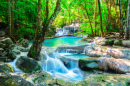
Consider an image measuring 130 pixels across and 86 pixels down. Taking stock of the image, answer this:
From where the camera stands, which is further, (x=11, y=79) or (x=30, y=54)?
(x=30, y=54)

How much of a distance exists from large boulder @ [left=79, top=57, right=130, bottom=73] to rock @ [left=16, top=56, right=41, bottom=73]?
119 inches

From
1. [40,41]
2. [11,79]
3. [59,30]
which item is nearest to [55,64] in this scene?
[40,41]

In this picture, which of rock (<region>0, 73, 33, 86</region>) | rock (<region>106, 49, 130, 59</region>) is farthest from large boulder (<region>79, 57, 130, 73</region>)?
rock (<region>0, 73, 33, 86</region>)

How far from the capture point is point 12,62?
247 inches

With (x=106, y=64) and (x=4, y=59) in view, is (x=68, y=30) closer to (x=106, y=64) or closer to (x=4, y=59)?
(x=106, y=64)

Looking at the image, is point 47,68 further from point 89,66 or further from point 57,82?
point 57,82

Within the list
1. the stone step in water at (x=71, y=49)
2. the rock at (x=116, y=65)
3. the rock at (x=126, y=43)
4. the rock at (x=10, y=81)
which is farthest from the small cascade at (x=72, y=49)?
the rock at (x=10, y=81)

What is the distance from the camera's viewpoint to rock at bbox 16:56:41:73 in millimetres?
5577

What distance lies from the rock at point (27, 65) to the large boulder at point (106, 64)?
9.91 ft

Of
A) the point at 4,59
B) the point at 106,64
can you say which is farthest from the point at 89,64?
the point at 4,59

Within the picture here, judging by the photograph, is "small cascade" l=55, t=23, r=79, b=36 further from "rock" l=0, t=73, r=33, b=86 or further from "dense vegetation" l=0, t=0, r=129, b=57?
"rock" l=0, t=73, r=33, b=86

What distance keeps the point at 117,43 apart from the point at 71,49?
4.31 metres

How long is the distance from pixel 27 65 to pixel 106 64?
4.81 meters

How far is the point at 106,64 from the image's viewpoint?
22.2ft
